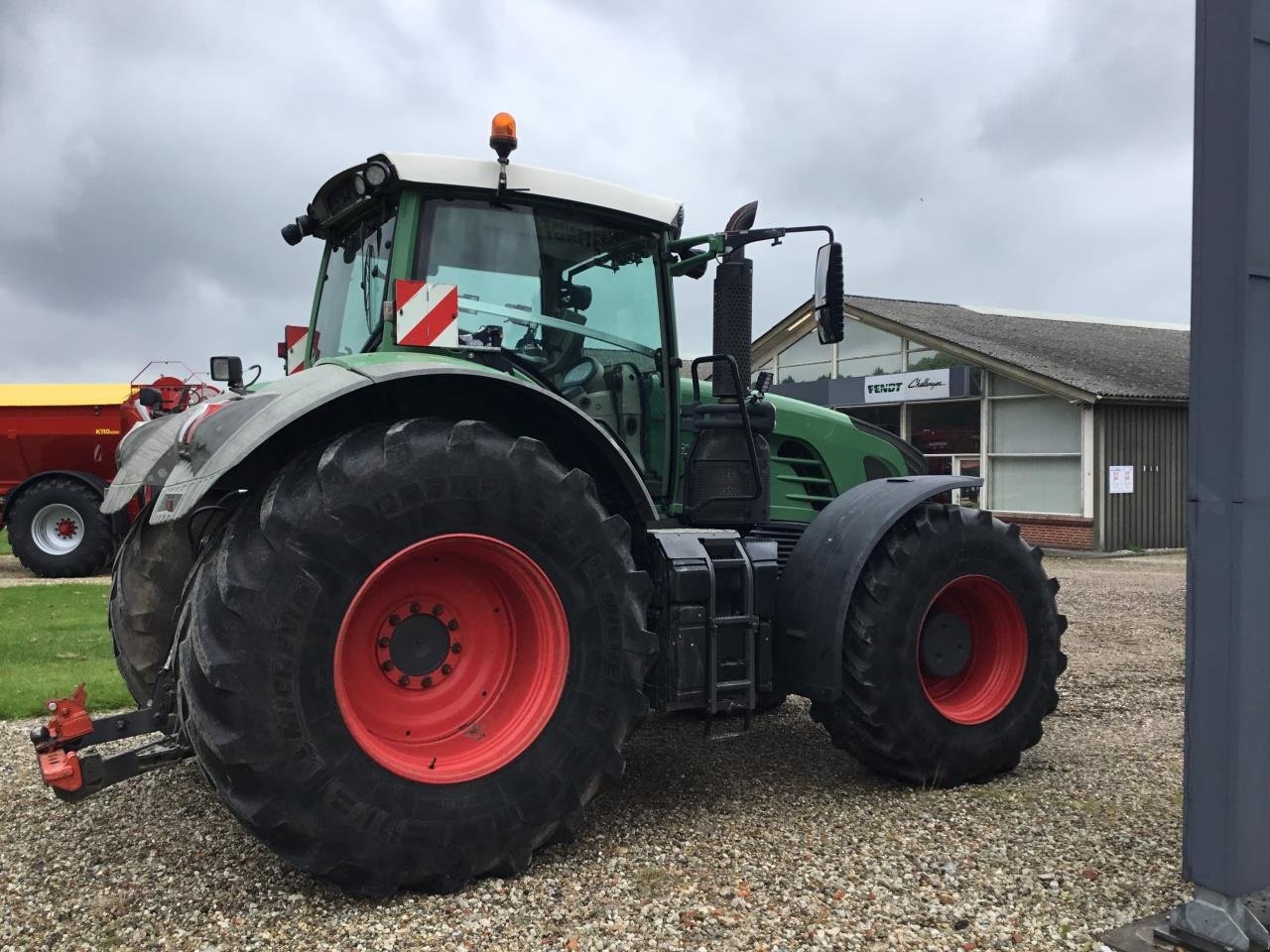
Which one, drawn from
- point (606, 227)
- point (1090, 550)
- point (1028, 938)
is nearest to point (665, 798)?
point (1028, 938)

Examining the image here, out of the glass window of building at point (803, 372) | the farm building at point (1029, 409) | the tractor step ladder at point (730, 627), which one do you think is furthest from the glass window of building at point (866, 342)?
the tractor step ladder at point (730, 627)

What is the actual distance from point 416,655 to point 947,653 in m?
2.49

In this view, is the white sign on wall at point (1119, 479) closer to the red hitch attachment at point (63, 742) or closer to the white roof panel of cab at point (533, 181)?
the white roof panel of cab at point (533, 181)

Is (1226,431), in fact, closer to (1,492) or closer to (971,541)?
(971,541)

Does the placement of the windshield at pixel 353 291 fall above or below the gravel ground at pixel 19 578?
above

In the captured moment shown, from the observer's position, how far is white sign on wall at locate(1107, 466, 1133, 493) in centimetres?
1866

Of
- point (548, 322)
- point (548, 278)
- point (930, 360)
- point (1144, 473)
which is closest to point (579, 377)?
point (548, 322)

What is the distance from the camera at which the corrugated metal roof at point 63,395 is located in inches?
603

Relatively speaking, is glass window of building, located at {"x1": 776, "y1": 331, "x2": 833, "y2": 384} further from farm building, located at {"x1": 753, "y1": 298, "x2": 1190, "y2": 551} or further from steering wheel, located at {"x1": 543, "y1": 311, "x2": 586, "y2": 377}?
steering wheel, located at {"x1": 543, "y1": 311, "x2": 586, "y2": 377}

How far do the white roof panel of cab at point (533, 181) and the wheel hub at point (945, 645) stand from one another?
2.22 m

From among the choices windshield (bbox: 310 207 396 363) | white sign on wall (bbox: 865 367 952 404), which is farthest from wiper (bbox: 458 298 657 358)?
white sign on wall (bbox: 865 367 952 404)

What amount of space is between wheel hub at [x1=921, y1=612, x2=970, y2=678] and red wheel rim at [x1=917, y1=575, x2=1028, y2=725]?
3 centimetres

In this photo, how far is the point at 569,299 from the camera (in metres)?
4.52

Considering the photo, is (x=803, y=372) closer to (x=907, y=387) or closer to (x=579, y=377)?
(x=907, y=387)
